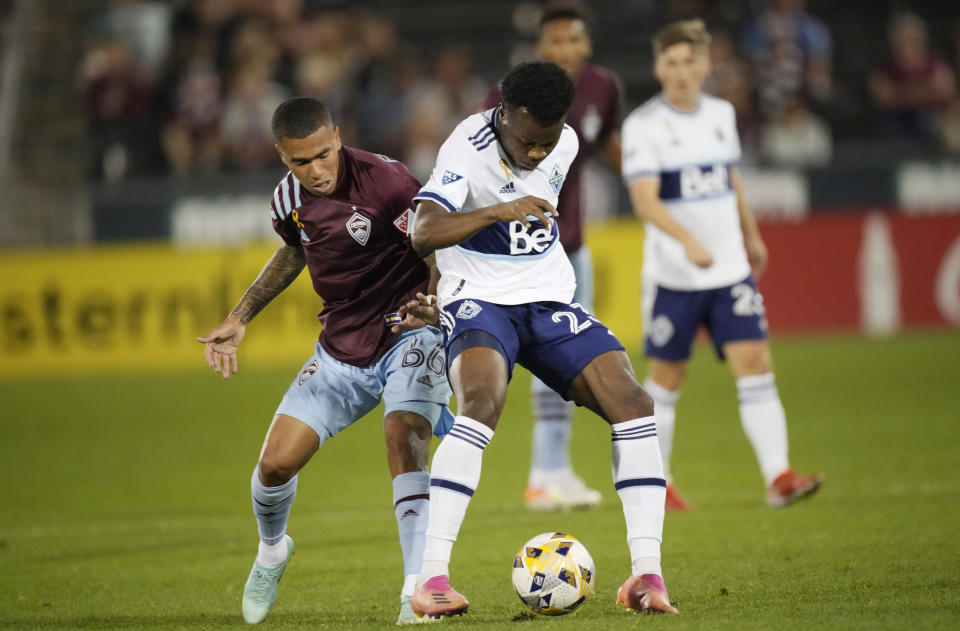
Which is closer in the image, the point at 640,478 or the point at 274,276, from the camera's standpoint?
the point at 640,478

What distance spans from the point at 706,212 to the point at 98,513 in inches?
168

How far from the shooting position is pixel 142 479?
10.5 m

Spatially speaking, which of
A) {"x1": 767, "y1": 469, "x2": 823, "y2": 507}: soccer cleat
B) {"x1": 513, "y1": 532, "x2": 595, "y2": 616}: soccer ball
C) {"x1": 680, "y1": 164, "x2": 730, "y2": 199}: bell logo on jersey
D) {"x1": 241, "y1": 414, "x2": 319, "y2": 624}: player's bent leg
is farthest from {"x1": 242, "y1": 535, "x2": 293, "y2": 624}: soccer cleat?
{"x1": 680, "y1": 164, "x2": 730, "y2": 199}: bell logo on jersey

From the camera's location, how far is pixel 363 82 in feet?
62.5

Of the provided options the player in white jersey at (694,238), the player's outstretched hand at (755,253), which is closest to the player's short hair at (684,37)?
the player in white jersey at (694,238)

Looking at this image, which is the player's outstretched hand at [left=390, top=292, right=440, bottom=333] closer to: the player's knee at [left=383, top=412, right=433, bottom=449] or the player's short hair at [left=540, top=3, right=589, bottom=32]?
the player's knee at [left=383, top=412, right=433, bottom=449]

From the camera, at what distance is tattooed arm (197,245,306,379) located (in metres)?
5.90

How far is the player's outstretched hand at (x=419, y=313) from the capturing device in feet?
18.0

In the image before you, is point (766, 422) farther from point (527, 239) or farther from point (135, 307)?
point (135, 307)

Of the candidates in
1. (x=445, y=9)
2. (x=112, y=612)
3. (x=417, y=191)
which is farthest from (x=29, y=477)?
(x=445, y=9)

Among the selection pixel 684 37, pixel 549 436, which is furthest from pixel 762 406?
pixel 684 37

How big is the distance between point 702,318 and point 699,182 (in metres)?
0.78

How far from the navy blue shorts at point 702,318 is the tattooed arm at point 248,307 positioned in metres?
2.76

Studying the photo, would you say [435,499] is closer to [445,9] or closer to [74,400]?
[74,400]
